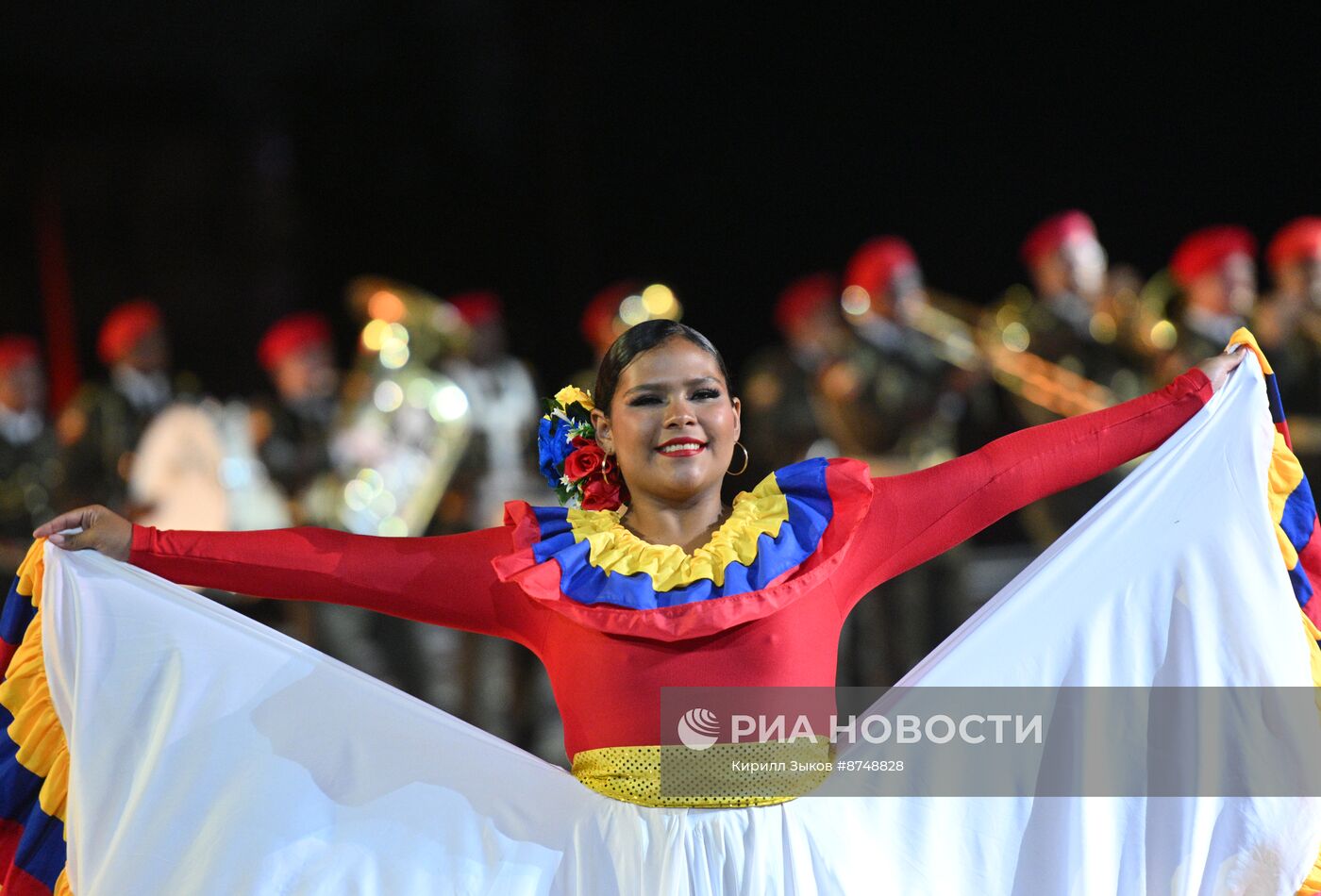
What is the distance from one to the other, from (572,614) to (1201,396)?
1.17 meters

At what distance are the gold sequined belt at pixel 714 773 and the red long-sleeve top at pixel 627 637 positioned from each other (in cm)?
4

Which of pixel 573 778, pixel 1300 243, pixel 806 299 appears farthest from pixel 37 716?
pixel 806 299

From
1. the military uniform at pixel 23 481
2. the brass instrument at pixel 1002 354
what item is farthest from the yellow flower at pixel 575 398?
the military uniform at pixel 23 481

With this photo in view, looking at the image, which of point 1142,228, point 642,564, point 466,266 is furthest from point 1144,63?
point 642,564

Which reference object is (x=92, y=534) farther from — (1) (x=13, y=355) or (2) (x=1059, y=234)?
(1) (x=13, y=355)

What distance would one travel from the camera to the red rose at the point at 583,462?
2557 millimetres

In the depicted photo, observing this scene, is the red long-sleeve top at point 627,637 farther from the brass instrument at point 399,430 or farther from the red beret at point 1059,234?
the brass instrument at point 399,430

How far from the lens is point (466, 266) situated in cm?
1106

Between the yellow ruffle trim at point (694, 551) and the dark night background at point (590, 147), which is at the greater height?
the dark night background at point (590, 147)

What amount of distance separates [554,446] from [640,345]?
0.29 meters

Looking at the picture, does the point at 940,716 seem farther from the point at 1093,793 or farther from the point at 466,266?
the point at 466,266

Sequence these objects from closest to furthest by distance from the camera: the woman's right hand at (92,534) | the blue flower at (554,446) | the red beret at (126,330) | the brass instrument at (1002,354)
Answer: the woman's right hand at (92,534) < the blue flower at (554,446) < the brass instrument at (1002,354) < the red beret at (126,330)

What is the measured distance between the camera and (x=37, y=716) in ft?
8.39

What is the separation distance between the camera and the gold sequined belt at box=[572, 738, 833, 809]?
7.30ft
